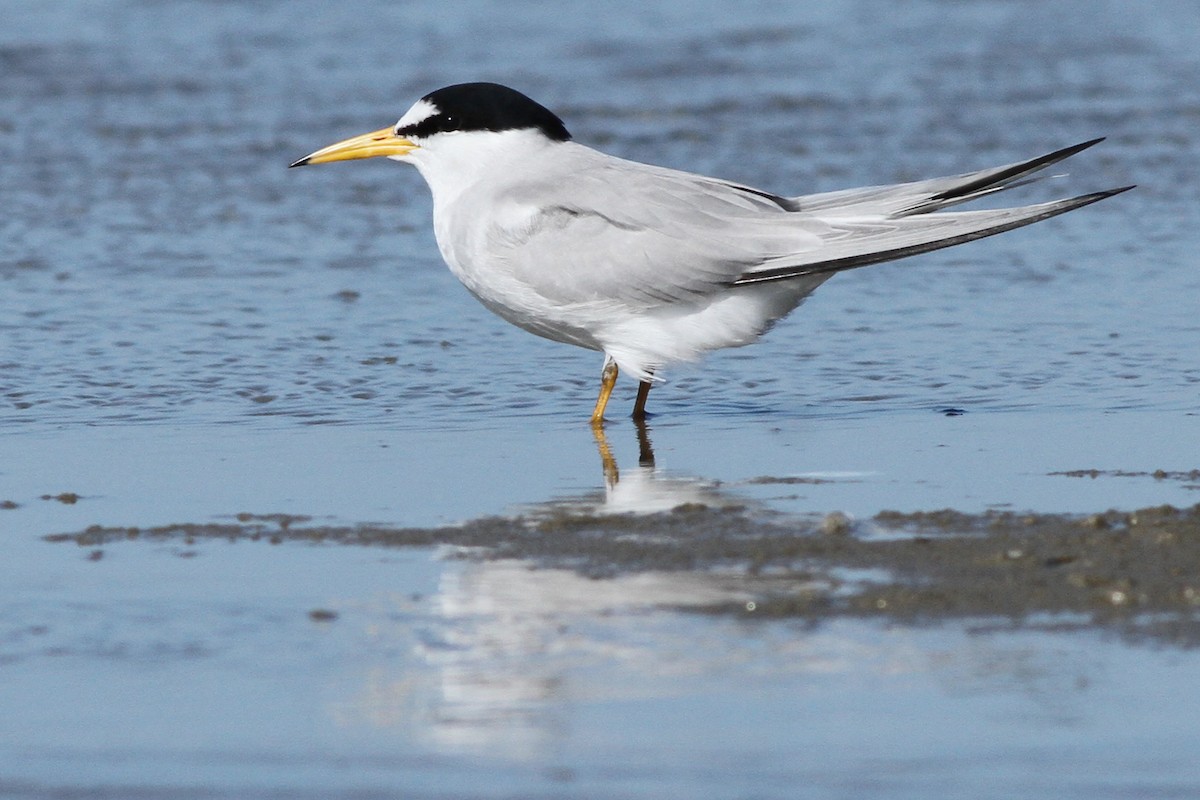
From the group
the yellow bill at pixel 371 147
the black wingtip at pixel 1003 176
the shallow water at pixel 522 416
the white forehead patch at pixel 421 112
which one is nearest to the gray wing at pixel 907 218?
the black wingtip at pixel 1003 176

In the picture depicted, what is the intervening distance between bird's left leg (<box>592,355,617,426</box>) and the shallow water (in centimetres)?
16

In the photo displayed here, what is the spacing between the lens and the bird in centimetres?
586

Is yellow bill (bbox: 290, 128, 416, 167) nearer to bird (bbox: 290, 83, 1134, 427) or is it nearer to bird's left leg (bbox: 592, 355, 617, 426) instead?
bird (bbox: 290, 83, 1134, 427)

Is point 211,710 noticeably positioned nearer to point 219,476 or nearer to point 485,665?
point 485,665

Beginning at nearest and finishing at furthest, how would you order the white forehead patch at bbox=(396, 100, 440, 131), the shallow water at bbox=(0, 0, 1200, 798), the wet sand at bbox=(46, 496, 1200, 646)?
the shallow water at bbox=(0, 0, 1200, 798), the wet sand at bbox=(46, 496, 1200, 646), the white forehead patch at bbox=(396, 100, 440, 131)

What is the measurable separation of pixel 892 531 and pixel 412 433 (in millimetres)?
1869

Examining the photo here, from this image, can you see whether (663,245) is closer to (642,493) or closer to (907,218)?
(907,218)

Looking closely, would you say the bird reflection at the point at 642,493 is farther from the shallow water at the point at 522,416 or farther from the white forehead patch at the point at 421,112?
the white forehead patch at the point at 421,112

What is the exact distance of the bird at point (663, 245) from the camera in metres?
5.86

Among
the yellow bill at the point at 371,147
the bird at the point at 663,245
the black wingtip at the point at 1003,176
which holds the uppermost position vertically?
the yellow bill at the point at 371,147

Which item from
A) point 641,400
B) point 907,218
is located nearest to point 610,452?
point 641,400

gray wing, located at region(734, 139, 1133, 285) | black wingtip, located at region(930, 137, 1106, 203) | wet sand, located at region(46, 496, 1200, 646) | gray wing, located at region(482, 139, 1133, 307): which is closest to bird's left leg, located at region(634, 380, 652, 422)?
gray wing, located at region(482, 139, 1133, 307)

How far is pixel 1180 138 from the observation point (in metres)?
10.4

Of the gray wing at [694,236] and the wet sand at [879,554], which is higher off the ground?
the gray wing at [694,236]
